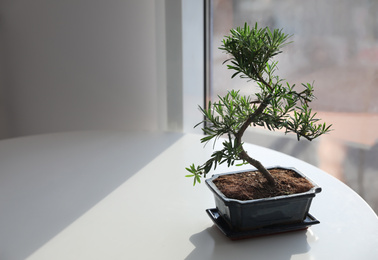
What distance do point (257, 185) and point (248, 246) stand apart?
139 mm

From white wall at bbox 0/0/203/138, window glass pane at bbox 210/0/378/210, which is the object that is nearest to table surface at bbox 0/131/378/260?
window glass pane at bbox 210/0/378/210

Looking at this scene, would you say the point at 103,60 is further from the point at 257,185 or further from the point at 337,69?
the point at 257,185

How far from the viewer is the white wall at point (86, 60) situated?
2270 mm

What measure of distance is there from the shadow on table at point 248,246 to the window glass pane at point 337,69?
3.20 ft

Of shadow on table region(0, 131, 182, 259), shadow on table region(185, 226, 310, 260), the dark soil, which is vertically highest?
the dark soil

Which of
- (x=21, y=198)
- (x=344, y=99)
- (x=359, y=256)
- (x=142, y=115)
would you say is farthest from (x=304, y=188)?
(x=142, y=115)

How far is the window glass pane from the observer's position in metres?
1.76

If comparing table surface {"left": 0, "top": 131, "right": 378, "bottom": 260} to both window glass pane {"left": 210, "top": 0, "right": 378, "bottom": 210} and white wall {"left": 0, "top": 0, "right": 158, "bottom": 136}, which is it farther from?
white wall {"left": 0, "top": 0, "right": 158, "bottom": 136}

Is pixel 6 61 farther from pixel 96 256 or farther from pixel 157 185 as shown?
pixel 96 256

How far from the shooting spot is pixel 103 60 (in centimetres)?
233

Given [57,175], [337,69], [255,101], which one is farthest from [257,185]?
[337,69]

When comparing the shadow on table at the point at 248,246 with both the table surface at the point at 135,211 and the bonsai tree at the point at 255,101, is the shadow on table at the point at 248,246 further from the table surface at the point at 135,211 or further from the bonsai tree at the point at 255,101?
the bonsai tree at the point at 255,101

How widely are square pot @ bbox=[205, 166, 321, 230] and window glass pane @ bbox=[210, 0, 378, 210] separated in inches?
37.4

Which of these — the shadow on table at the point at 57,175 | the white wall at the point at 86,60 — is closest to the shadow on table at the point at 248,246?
the shadow on table at the point at 57,175
